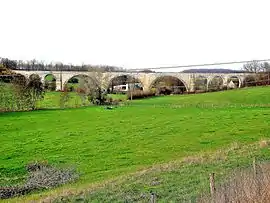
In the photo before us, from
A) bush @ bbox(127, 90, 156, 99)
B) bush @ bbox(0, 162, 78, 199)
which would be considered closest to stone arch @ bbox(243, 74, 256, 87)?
bush @ bbox(127, 90, 156, 99)

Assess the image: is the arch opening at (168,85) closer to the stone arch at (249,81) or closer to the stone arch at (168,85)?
the stone arch at (168,85)

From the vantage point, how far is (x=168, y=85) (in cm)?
8044

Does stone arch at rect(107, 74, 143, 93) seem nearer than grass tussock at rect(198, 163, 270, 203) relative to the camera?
No

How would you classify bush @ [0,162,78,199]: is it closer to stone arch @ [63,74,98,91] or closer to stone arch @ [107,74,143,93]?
stone arch @ [63,74,98,91]

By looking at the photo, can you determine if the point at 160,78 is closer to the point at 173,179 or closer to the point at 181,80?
the point at 181,80

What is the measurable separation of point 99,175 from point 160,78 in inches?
2681

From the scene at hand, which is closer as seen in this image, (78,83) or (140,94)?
(140,94)

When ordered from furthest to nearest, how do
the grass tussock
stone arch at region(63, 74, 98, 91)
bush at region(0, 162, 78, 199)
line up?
stone arch at region(63, 74, 98, 91), bush at region(0, 162, 78, 199), the grass tussock

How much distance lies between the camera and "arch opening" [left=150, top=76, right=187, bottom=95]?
7319 cm

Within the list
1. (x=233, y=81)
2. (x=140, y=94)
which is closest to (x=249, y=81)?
(x=233, y=81)

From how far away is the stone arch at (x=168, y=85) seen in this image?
7373cm

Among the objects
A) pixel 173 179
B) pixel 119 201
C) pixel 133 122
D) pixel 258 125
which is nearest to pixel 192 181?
pixel 173 179

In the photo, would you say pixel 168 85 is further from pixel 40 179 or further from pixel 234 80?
pixel 40 179

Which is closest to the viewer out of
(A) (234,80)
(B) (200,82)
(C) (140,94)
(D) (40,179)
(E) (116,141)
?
(D) (40,179)
